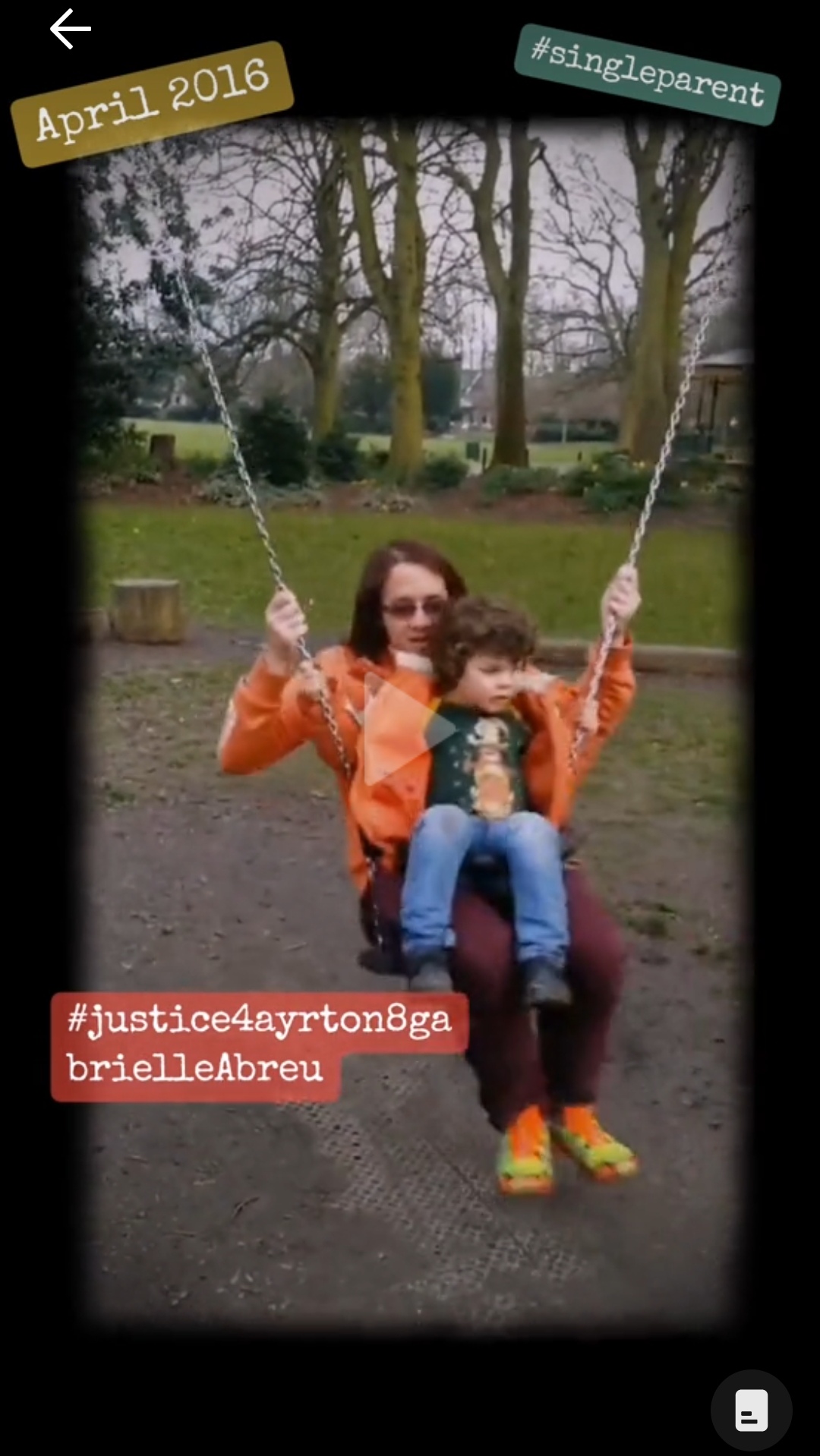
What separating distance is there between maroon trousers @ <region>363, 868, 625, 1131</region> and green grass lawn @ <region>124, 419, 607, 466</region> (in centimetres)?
63

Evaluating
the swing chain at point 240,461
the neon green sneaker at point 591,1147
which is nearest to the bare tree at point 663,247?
the swing chain at point 240,461

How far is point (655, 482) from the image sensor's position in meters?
2.39

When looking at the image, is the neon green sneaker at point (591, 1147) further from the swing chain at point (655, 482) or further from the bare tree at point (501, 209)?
the bare tree at point (501, 209)

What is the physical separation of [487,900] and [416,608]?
45 cm

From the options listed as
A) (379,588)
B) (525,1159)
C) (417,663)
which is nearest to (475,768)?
(417,663)

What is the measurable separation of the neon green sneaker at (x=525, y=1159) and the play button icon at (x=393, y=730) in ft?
1.88

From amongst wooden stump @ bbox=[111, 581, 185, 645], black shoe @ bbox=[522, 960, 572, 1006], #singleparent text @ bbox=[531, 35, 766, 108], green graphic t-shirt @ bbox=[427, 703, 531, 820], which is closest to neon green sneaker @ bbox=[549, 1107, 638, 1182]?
black shoe @ bbox=[522, 960, 572, 1006]

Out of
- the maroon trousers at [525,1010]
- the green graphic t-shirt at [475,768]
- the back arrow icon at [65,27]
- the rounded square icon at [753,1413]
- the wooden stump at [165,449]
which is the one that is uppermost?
the back arrow icon at [65,27]

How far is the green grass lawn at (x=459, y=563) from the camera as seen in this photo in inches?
94.2

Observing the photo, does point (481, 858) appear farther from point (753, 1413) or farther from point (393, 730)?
point (753, 1413)

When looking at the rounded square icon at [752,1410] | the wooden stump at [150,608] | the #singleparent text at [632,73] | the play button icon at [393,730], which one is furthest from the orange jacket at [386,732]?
the rounded square icon at [752,1410]

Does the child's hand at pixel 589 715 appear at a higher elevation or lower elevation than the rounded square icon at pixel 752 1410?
higher

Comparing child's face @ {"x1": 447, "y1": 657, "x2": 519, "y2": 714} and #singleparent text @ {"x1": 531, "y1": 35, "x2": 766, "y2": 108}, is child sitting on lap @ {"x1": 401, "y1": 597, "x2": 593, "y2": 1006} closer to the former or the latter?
child's face @ {"x1": 447, "y1": 657, "x2": 519, "y2": 714}

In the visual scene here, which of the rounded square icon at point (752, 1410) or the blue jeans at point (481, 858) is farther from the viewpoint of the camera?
the rounded square icon at point (752, 1410)
